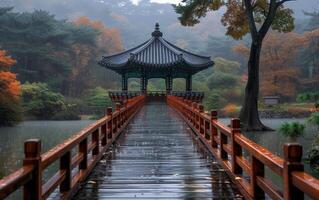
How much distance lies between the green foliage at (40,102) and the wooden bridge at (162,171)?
35.1m

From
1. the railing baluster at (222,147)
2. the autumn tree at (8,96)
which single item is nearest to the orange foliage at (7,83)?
the autumn tree at (8,96)

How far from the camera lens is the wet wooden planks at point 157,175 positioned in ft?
18.3

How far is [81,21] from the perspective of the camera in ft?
226

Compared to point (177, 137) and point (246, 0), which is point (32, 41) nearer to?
point (246, 0)

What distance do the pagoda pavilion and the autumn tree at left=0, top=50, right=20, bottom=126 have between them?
7.98m

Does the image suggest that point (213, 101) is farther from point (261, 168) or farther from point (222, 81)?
point (261, 168)

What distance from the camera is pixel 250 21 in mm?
24781

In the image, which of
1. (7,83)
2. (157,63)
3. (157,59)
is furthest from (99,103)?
(157,63)

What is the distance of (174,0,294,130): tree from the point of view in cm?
2444

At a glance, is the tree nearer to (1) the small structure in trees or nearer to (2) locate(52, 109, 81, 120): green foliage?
(2) locate(52, 109, 81, 120): green foliage

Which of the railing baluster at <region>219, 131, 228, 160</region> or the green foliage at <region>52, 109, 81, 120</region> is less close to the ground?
the railing baluster at <region>219, 131, 228, 160</region>

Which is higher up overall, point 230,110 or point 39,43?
point 39,43

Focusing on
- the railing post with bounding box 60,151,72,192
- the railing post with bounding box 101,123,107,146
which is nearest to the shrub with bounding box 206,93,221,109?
the railing post with bounding box 101,123,107,146

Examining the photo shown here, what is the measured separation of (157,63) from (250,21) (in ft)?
26.1
